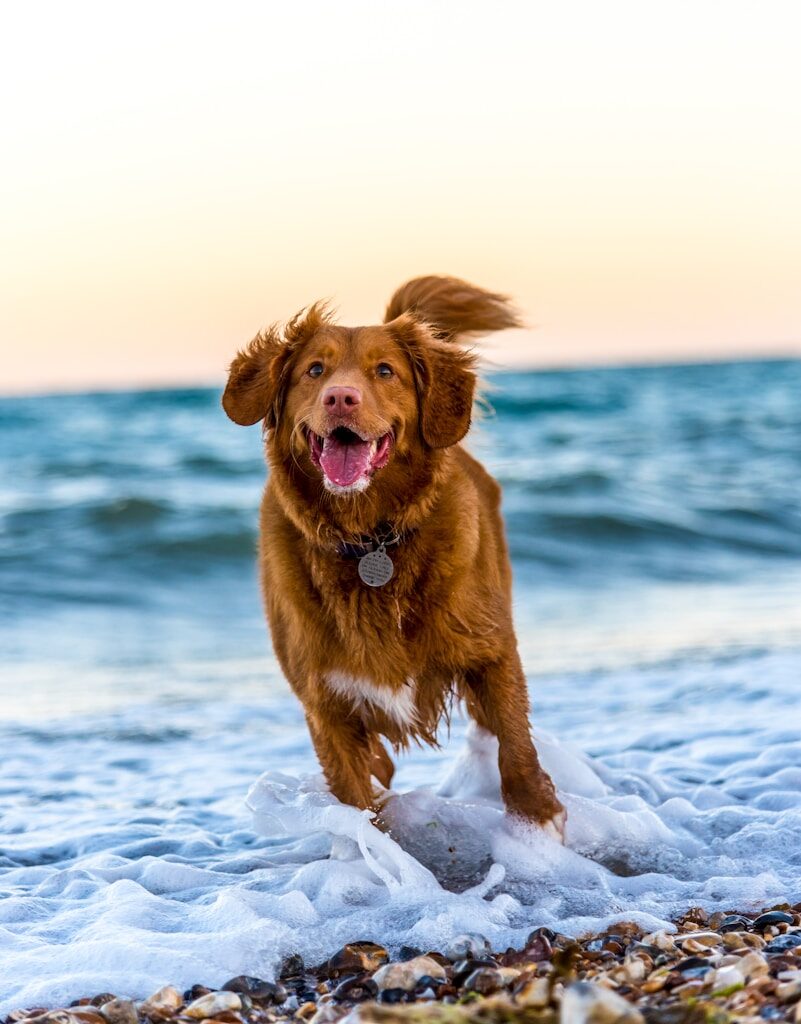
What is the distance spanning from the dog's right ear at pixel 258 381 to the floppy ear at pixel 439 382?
0.41 metres

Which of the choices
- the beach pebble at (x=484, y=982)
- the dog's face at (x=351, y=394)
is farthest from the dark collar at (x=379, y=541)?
the beach pebble at (x=484, y=982)

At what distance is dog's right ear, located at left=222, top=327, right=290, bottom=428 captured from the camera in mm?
4402

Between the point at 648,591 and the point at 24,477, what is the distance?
11627 millimetres

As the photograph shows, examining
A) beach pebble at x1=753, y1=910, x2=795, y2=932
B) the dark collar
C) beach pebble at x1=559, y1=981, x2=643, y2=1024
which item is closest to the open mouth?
the dark collar

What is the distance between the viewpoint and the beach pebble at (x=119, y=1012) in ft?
10.4

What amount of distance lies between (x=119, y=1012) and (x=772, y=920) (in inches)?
70.1

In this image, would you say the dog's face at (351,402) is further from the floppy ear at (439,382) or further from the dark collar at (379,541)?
the dark collar at (379,541)

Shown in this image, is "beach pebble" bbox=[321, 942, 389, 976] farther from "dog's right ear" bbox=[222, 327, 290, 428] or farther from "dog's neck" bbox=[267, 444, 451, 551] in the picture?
"dog's right ear" bbox=[222, 327, 290, 428]

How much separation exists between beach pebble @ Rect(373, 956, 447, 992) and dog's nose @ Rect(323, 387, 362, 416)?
1.58m

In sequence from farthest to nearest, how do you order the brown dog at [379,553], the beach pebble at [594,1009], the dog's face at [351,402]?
the brown dog at [379,553]
the dog's face at [351,402]
the beach pebble at [594,1009]

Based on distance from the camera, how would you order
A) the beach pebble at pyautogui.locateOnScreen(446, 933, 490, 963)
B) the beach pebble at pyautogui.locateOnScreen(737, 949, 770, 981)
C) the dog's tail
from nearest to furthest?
the beach pebble at pyautogui.locateOnScreen(737, 949, 770, 981) < the beach pebble at pyautogui.locateOnScreen(446, 933, 490, 963) < the dog's tail

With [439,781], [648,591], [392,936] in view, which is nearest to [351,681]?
[392,936]

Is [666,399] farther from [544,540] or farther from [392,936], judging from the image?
[392,936]

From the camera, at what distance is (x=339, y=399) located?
3941 mm
